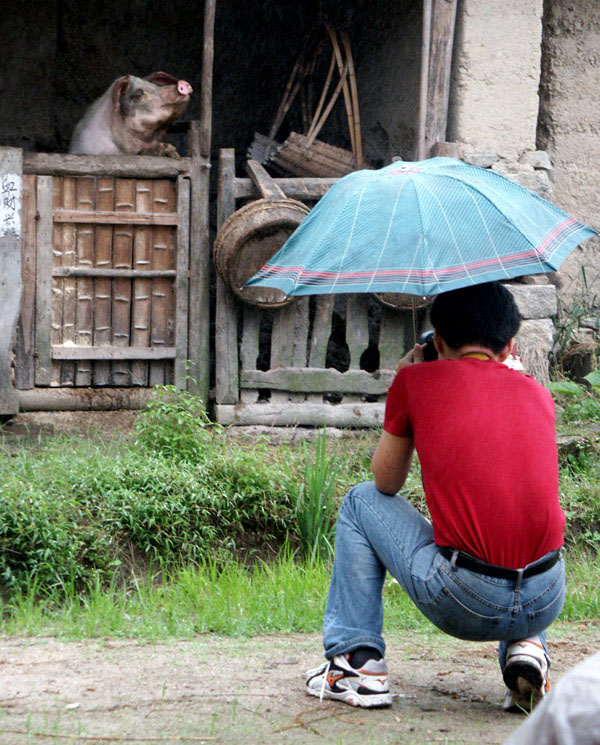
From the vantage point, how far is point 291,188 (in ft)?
19.9

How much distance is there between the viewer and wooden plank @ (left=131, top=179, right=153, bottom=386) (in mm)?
6012

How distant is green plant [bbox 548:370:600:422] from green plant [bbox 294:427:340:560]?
6.95 feet

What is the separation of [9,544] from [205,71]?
3.18 meters

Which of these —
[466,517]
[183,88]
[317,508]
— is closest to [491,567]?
[466,517]

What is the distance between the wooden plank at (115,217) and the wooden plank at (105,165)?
25 cm

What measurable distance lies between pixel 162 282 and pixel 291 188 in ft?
3.50

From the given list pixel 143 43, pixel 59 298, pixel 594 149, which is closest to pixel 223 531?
pixel 59 298

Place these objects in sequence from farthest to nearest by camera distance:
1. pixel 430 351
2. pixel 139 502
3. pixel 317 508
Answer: pixel 317 508 → pixel 139 502 → pixel 430 351

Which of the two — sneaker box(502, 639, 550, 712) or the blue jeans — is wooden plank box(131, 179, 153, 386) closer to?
the blue jeans

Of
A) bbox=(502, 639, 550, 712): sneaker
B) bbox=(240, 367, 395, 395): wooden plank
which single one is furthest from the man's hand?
bbox=(240, 367, 395, 395): wooden plank

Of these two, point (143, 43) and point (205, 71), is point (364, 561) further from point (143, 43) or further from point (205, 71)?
point (143, 43)

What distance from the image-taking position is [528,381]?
251 cm

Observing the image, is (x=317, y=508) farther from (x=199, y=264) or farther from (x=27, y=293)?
(x=27, y=293)

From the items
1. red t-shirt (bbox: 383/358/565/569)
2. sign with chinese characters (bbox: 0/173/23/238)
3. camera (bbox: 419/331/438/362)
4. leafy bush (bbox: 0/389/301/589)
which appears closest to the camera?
red t-shirt (bbox: 383/358/565/569)
